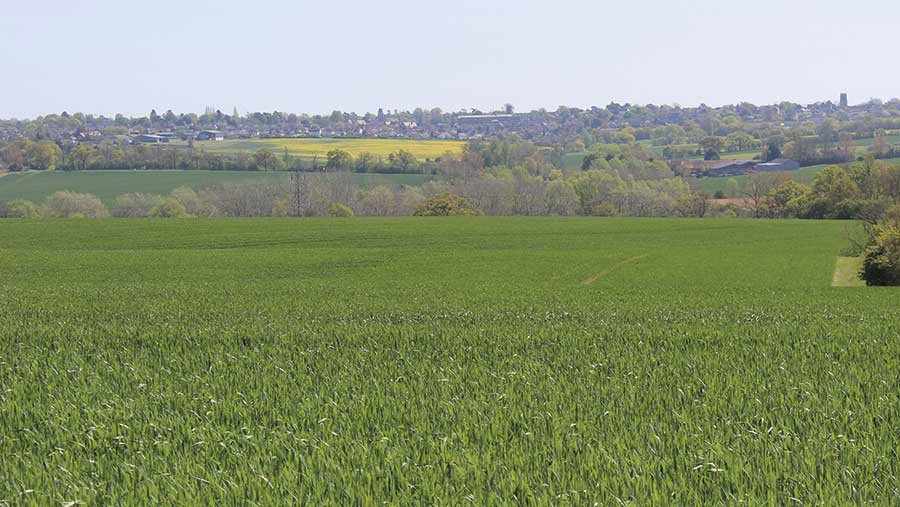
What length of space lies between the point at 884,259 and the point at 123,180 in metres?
134

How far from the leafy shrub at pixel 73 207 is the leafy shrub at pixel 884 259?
89.1 metres

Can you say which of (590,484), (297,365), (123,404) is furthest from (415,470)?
(297,365)

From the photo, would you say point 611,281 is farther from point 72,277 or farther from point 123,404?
point 123,404

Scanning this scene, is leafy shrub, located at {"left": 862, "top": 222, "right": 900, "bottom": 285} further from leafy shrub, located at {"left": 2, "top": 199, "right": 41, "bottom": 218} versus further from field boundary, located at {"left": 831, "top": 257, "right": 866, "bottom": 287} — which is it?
leafy shrub, located at {"left": 2, "top": 199, "right": 41, "bottom": 218}

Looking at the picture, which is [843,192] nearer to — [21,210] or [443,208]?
[443,208]

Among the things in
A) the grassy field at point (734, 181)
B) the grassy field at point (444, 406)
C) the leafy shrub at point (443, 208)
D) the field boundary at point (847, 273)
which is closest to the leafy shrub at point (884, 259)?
the field boundary at point (847, 273)

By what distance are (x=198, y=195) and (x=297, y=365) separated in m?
121

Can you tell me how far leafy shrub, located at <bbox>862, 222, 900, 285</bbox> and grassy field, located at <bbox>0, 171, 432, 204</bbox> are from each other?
100m

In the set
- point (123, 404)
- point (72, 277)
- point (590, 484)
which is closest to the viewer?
Answer: point (590, 484)

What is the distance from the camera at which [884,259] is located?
42.4 metres

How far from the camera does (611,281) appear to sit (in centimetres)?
4453

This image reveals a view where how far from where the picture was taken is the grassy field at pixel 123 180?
138500 millimetres

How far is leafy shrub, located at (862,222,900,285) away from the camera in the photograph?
42.4m

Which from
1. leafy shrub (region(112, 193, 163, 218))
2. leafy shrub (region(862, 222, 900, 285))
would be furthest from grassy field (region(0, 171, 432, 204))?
leafy shrub (region(862, 222, 900, 285))
